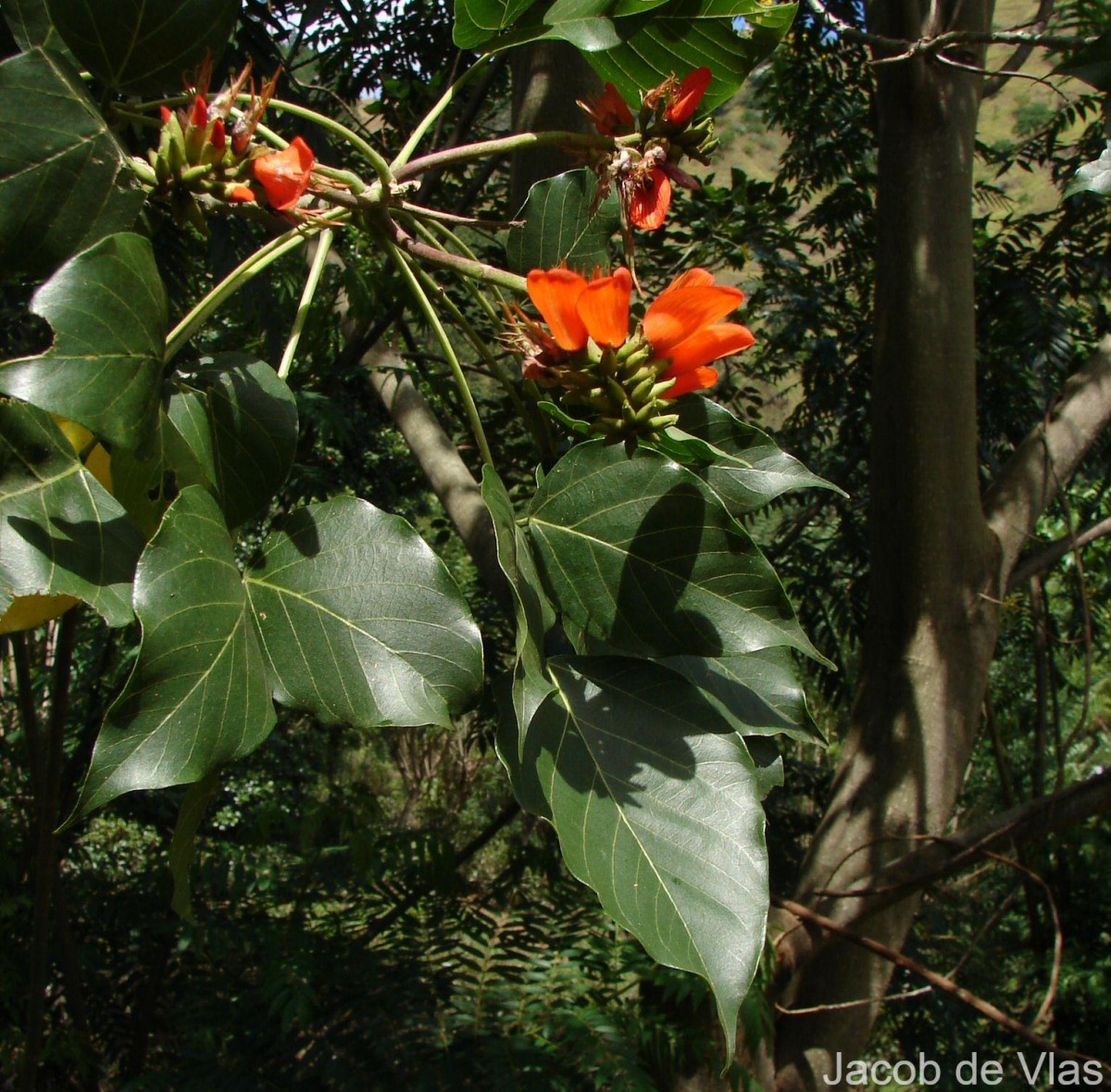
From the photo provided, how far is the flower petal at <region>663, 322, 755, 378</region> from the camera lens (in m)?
0.39

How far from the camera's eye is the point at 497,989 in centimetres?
158

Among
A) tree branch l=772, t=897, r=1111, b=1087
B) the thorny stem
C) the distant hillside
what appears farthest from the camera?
the distant hillside

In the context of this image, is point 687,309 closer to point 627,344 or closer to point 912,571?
point 627,344

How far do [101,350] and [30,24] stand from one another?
0.52ft

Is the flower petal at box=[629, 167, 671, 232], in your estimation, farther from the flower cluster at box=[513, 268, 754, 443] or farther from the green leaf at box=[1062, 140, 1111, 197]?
the green leaf at box=[1062, 140, 1111, 197]

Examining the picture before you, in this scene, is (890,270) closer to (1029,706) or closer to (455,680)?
(455,680)

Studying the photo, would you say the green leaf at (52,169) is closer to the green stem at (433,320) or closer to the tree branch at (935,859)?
Answer: the green stem at (433,320)

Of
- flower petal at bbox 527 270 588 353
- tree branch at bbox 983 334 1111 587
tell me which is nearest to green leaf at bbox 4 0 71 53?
flower petal at bbox 527 270 588 353

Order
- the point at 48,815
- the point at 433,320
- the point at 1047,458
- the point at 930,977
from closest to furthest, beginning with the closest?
the point at 433,320, the point at 48,815, the point at 930,977, the point at 1047,458

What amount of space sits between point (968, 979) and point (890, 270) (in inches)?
85.8

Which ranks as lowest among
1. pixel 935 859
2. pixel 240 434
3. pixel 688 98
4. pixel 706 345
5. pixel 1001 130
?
pixel 935 859

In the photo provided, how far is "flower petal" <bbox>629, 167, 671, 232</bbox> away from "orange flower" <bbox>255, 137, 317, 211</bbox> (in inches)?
5.8

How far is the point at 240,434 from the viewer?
0.45 metres

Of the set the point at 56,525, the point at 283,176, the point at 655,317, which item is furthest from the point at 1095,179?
the point at 56,525
